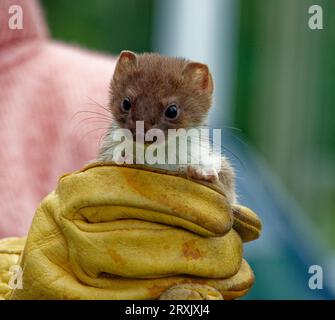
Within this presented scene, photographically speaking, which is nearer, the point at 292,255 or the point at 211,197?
the point at 211,197

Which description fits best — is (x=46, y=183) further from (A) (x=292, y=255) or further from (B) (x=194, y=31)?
(B) (x=194, y=31)

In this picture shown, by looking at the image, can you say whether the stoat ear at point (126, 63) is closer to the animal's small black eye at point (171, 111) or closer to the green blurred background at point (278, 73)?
the animal's small black eye at point (171, 111)

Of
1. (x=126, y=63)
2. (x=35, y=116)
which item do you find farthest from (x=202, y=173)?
(x=35, y=116)

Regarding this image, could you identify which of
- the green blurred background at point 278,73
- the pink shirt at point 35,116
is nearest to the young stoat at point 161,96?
the pink shirt at point 35,116

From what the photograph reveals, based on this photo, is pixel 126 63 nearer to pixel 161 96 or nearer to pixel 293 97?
pixel 161 96

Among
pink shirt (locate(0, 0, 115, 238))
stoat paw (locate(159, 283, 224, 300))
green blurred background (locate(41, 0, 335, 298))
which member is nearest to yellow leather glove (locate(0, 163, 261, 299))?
stoat paw (locate(159, 283, 224, 300))

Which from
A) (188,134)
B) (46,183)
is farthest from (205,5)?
(188,134)
